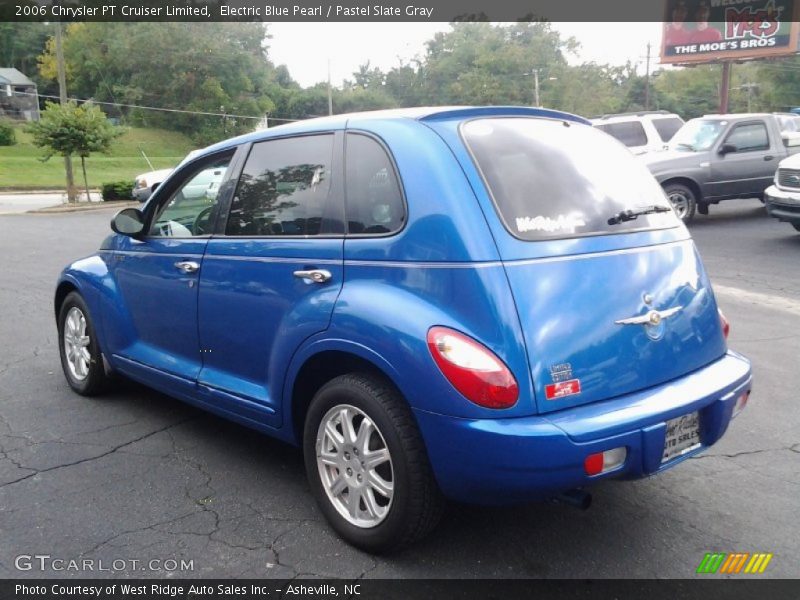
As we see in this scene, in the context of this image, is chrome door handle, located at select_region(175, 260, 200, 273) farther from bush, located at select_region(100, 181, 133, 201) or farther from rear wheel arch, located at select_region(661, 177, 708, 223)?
bush, located at select_region(100, 181, 133, 201)

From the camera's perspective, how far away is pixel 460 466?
266cm

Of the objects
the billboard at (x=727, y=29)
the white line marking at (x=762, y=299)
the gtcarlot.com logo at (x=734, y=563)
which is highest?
the billboard at (x=727, y=29)

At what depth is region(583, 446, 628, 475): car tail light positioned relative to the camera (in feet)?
8.54

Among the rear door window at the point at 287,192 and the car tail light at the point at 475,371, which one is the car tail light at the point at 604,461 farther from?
the rear door window at the point at 287,192

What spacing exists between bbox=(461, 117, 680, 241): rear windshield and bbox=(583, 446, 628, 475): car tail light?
855mm

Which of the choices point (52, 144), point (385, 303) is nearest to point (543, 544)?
point (385, 303)

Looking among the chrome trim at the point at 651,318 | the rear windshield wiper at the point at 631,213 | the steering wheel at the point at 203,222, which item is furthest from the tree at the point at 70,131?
the chrome trim at the point at 651,318

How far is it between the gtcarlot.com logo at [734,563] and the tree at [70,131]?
83.3ft

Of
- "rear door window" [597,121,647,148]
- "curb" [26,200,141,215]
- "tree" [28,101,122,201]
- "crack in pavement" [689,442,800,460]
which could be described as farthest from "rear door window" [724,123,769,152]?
"tree" [28,101,122,201]

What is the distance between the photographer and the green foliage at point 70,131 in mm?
24141

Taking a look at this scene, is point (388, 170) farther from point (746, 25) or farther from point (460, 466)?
point (746, 25)

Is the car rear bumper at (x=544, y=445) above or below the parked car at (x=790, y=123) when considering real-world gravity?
below

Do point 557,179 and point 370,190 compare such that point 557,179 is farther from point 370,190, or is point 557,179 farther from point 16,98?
point 16,98

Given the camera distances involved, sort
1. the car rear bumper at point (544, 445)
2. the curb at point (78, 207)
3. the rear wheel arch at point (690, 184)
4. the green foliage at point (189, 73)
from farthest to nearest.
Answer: the green foliage at point (189, 73) → the curb at point (78, 207) → the rear wheel arch at point (690, 184) → the car rear bumper at point (544, 445)
